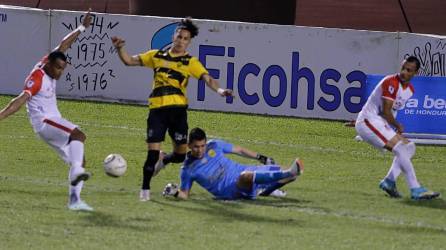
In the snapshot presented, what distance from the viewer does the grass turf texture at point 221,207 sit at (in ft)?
39.1

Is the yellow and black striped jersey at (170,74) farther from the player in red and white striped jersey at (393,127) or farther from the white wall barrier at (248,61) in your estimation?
the white wall barrier at (248,61)

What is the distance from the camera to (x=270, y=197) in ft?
48.9

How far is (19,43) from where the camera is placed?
26391 mm

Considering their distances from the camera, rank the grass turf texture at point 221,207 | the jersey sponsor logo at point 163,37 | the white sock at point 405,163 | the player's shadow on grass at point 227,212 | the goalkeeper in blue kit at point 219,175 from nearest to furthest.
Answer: the grass turf texture at point 221,207 → the player's shadow on grass at point 227,212 → the goalkeeper in blue kit at point 219,175 → the white sock at point 405,163 → the jersey sponsor logo at point 163,37

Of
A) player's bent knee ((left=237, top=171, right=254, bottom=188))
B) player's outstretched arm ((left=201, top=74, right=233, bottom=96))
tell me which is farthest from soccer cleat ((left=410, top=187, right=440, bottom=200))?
player's outstretched arm ((left=201, top=74, right=233, bottom=96))

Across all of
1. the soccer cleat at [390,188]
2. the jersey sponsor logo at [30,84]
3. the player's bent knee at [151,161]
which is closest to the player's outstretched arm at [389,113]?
the soccer cleat at [390,188]

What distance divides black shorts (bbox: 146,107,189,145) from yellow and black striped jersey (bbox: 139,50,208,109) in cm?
9

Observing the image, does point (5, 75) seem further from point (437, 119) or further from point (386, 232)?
point (386, 232)

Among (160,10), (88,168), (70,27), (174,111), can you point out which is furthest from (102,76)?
(174,111)

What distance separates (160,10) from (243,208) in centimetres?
1626

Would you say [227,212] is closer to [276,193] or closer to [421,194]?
[276,193]

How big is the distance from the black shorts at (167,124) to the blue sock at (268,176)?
1.10 meters

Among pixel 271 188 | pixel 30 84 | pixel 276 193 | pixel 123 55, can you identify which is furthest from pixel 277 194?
pixel 30 84

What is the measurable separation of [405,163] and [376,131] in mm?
638
